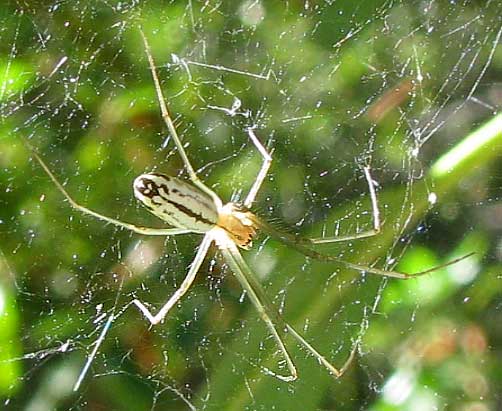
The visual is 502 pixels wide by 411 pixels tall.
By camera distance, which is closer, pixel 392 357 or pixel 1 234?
pixel 1 234

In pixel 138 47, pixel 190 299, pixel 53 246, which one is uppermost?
pixel 138 47

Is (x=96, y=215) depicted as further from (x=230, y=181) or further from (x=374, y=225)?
(x=374, y=225)

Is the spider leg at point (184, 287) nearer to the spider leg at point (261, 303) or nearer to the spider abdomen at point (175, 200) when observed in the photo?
the spider leg at point (261, 303)

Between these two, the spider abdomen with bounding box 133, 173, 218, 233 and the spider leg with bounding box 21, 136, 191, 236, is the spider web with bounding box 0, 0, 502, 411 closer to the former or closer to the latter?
the spider leg with bounding box 21, 136, 191, 236

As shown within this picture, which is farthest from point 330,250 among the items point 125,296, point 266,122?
point 125,296

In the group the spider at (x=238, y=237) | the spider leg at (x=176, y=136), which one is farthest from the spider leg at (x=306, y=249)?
the spider leg at (x=176, y=136)

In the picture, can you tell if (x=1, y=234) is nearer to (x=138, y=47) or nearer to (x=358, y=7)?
Result: (x=138, y=47)

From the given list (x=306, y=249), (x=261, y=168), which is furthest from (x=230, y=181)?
(x=306, y=249)
